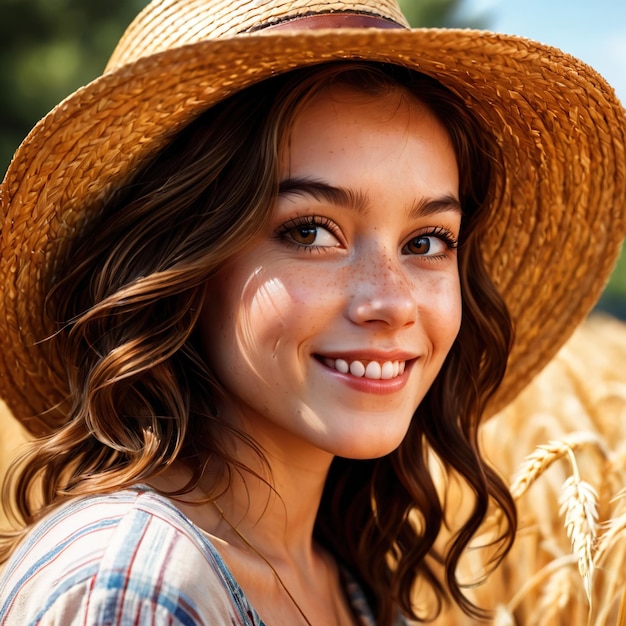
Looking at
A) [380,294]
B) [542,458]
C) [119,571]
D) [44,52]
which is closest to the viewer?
[119,571]

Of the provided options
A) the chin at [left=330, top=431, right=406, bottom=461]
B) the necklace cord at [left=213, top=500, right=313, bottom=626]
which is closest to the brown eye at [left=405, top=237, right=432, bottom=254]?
the chin at [left=330, top=431, right=406, bottom=461]

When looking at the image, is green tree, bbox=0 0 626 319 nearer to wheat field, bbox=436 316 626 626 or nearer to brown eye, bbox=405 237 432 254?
wheat field, bbox=436 316 626 626

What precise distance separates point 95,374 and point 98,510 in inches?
11.3

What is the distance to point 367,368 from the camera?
1.72 metres

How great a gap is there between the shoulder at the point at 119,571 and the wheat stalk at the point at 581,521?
0.59m

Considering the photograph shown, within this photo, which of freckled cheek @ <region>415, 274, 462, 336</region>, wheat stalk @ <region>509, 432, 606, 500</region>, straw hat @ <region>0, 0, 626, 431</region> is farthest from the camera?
wheat stalk @ <region>509, 432, 606, 500</region>

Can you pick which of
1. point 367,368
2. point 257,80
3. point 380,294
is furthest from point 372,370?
point 257,80

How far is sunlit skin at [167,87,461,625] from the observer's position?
1.69 meters

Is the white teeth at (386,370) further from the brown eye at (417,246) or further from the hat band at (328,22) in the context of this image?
the hat band at (328,22)

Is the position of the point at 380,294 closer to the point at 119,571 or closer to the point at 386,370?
the point at 386,370

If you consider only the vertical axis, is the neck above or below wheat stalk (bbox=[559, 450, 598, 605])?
below

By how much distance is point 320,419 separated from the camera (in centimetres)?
173

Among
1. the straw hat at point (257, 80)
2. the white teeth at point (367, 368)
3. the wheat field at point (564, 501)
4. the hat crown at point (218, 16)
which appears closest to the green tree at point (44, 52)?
the wheat field at point (564, 501)

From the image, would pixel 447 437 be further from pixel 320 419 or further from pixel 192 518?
pixel 192 518
